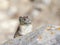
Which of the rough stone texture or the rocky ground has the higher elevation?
the rough stone texture

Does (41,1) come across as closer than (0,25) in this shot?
No

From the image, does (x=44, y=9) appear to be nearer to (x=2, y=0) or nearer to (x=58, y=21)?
(x=58, y=21)

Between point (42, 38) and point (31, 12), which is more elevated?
point (42, 38)

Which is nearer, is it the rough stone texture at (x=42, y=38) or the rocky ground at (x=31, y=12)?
the rough stone texture at (x=42, y=38)

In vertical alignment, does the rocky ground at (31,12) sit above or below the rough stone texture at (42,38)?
below

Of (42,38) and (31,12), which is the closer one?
(42,38)

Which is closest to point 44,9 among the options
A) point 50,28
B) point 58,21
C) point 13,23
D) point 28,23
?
point 58,21

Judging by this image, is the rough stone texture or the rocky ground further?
the rocky ground

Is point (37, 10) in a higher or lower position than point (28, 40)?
lower

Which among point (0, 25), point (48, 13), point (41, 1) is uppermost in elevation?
point (41, 1)

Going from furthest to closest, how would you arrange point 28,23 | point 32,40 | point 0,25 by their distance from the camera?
point 0,25
point 28,23
point 32,40

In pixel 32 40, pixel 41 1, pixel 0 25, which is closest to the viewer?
pixel 32 40
